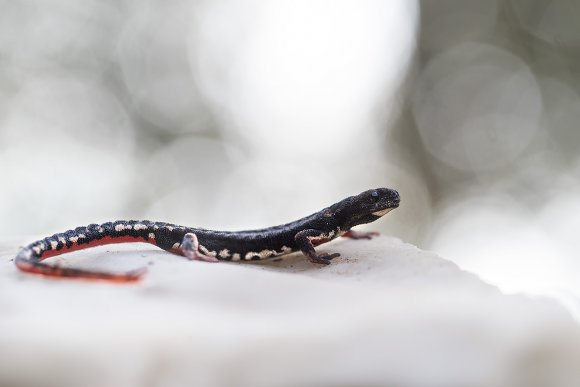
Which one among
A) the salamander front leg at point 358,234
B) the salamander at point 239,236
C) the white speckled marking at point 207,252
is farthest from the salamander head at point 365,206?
the white speckled marking at point 207,252

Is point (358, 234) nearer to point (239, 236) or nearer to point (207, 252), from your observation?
point (239, 236)

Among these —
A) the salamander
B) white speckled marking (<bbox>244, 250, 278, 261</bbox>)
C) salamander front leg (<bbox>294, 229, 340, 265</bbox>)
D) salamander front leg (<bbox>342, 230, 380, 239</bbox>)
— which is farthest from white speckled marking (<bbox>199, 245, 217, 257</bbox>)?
salamander front leg (<bbox>342, 230, 380, 239</bbox>)

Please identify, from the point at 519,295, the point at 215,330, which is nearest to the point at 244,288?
the point at 215,330

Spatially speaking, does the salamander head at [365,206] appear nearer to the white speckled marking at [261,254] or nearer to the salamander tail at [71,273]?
the white speckled marking at [261,254]

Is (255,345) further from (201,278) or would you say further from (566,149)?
(566,149)

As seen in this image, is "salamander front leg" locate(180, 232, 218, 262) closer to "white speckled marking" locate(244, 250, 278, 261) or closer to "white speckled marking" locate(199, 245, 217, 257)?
"white speckled marking" locate(199, 245, 217, 257)

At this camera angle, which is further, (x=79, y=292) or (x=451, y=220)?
(x=451, y=220)

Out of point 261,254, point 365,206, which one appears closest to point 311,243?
point 261,254
